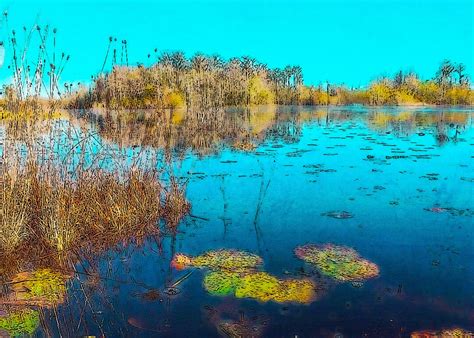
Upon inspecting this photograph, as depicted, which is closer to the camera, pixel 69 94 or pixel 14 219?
pixel 14 219

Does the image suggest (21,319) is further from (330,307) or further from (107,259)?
(330,307)

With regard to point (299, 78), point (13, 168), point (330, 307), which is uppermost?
point (299, 78)

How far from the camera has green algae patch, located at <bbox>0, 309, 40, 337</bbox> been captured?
344cm

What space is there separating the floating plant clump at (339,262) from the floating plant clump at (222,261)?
601 mm

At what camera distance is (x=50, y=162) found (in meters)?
5.49

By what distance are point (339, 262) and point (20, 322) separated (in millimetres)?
3237

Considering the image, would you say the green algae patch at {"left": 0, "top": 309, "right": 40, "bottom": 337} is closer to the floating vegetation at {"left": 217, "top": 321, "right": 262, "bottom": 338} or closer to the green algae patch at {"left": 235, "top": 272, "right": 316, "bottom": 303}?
the floating vegetation at {"left": 217, "top": 321, "right": 262, "bottom": 338}

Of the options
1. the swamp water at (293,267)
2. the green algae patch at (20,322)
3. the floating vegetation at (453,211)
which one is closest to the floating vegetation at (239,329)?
the swamp water at (293,267)

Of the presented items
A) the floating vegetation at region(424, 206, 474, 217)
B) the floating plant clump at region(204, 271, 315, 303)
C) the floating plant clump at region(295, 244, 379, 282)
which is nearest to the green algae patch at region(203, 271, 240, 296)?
the floating plant clump at region(204, 271, 315, 303)

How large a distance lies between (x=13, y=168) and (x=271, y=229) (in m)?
3.44

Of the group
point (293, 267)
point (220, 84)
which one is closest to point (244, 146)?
point (293, 267)

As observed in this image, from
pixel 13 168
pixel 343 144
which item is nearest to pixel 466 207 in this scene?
pixel 13 168

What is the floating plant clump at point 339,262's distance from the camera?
14.8 ft

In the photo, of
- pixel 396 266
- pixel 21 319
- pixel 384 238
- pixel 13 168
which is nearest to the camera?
pixel 21 319
